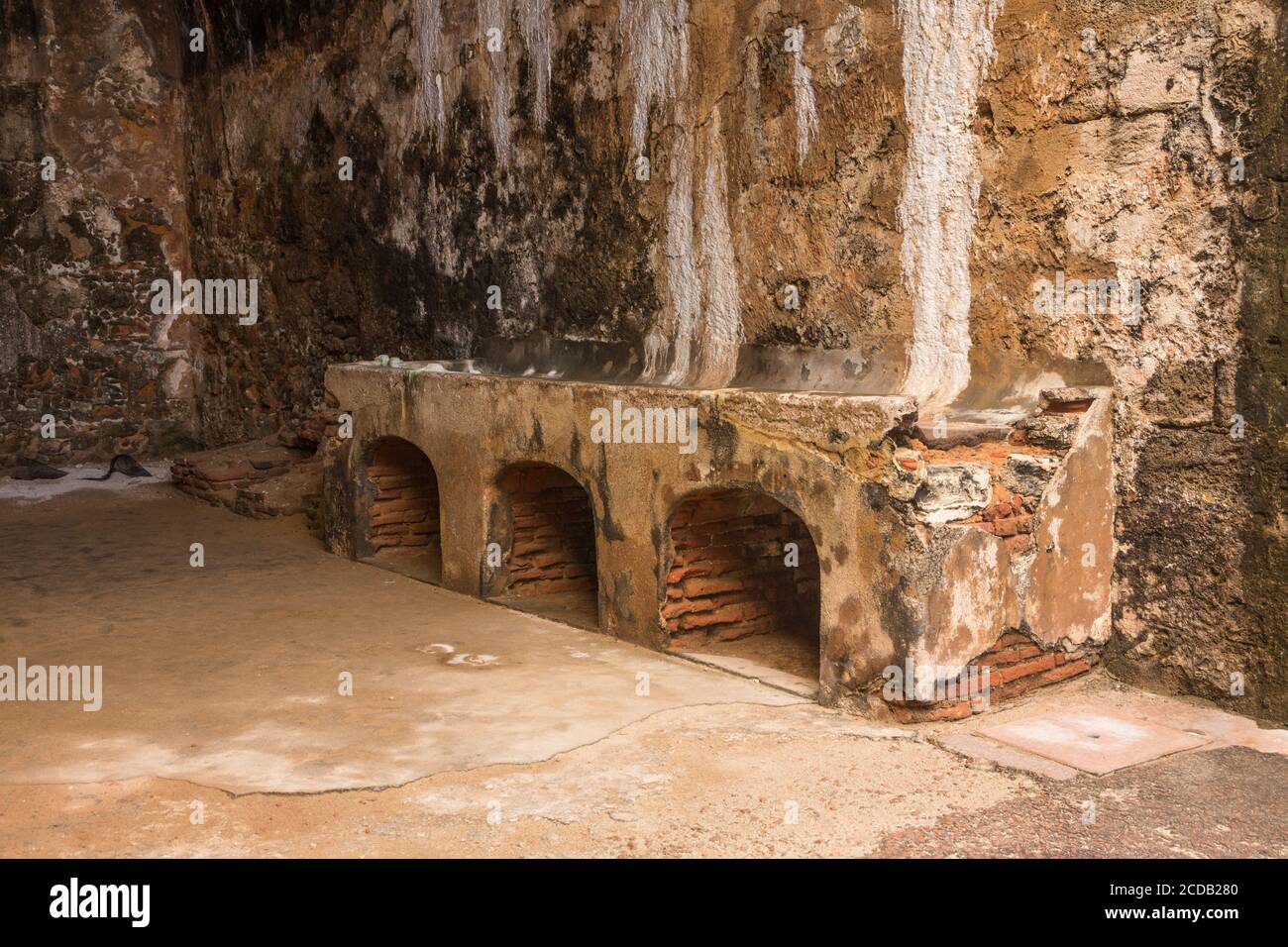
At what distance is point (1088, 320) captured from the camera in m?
5.06

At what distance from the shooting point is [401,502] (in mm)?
7930

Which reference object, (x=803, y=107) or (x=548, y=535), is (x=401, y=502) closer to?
(x=548, y=535)

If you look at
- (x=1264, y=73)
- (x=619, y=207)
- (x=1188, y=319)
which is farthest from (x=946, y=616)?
(x=619, y=207)

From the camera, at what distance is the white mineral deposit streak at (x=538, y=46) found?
7.49 metres

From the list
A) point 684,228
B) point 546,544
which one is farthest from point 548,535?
point 684,228

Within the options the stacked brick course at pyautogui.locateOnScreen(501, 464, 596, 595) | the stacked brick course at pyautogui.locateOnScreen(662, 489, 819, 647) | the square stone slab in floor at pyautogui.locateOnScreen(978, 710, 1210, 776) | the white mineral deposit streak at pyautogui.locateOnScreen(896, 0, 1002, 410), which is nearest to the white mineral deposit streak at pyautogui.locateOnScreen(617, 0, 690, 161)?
the white mineral deposit streak at pyautogui.locateOnScreen(896, 0, 1002, 410)

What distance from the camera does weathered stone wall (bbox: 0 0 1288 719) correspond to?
15.4ft

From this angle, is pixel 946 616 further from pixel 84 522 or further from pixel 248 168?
pixel 248 168

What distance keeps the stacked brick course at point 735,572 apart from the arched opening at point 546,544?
929mm

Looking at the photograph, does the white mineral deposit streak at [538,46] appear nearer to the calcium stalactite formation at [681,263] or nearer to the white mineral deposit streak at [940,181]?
the calcium stalactite formation at [681,263]

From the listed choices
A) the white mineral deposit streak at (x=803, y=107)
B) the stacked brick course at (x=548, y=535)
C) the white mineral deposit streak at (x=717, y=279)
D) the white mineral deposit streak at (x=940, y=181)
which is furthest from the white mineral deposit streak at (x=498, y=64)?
the white mineral deposit streak at (x=940, y=181)

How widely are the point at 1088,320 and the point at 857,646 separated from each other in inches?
61.0

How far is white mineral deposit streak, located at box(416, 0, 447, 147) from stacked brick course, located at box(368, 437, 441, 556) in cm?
212

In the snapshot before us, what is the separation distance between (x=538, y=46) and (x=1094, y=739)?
503 centimetres
